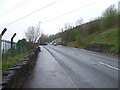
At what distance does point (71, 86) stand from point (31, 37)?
3651 cm

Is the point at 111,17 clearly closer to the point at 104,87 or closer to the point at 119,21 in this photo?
the point at 119,21

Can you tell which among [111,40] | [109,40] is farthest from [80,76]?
[109,40]

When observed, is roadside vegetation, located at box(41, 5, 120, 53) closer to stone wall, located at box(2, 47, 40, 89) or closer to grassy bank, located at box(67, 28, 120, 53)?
grassy bank, located at box(67, 28, 120, 53)

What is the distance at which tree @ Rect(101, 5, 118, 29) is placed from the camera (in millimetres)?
58141

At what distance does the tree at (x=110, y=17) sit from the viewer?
58141 mm

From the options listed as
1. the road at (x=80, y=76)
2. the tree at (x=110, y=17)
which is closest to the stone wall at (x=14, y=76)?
the road at (x=80, y=76)

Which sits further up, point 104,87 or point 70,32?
point 70,32

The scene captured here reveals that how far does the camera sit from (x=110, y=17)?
58.6 m

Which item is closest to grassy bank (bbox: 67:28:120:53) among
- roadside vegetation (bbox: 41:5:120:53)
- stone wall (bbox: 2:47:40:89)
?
roadside vegetation (bbox: 41:5:120:53)

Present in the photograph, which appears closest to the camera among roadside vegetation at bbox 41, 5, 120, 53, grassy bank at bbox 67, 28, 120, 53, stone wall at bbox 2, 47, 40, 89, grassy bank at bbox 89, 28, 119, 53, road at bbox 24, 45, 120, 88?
stone wall at bbox 2, 47, 40, 89

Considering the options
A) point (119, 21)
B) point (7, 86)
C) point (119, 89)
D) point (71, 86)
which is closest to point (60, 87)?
point (71, 86)

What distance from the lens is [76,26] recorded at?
91625 millimetres

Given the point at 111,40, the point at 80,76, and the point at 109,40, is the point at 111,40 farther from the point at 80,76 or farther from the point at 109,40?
the point at 80,76

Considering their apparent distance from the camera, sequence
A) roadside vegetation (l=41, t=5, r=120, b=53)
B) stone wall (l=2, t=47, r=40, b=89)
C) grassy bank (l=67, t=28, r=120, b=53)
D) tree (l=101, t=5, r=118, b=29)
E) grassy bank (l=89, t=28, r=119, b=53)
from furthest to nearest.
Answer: tree (l=101, t=5, r=118, b=29) < roadside vegetation (l=41, t=5, r=120, b=53) < grassy bank (l=89, t=28, r=119, b=53) < grassy bank (l=67, t=28, r=120, b=53) < stone wall (l=2, t=47, r=40, b=89)
